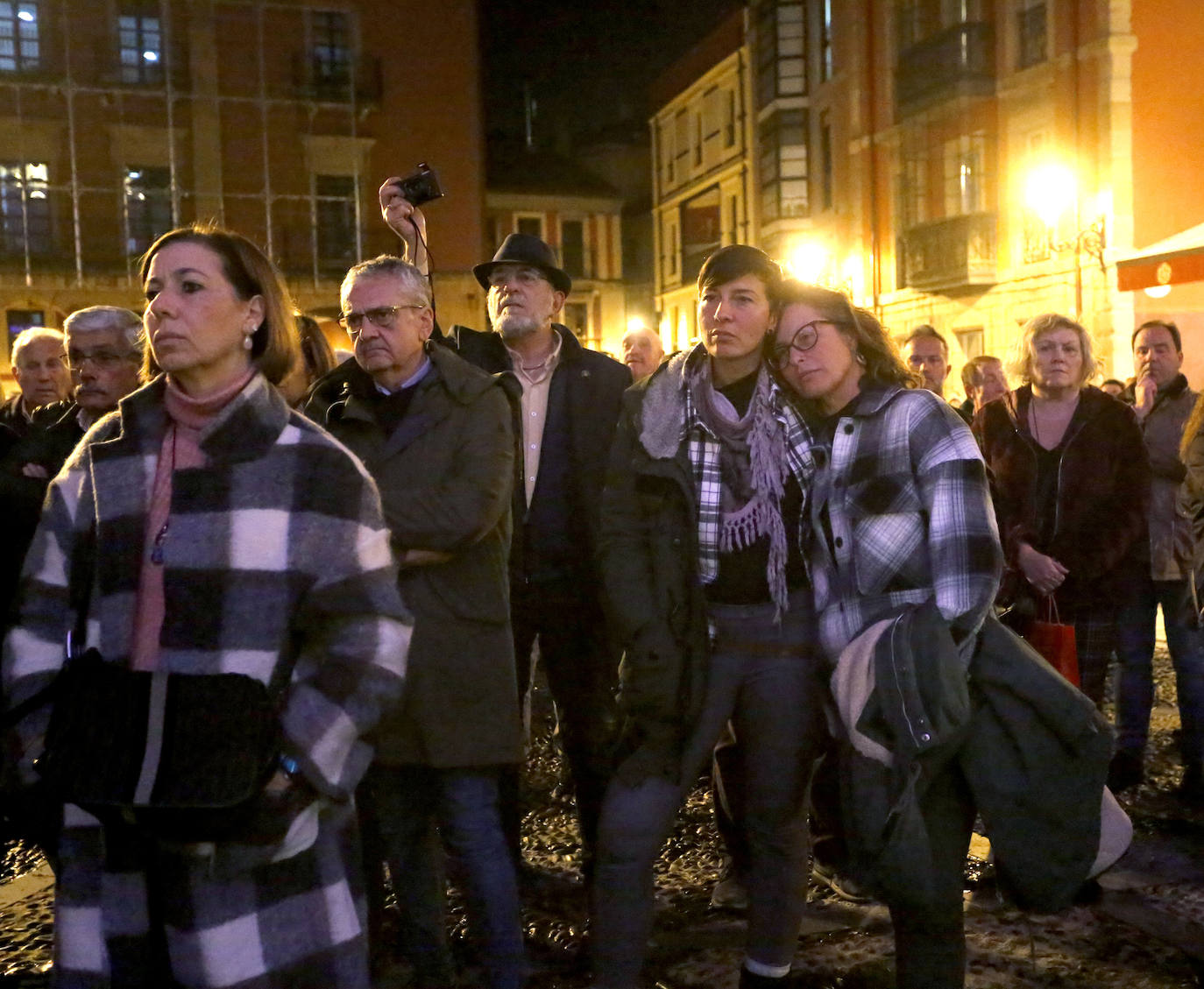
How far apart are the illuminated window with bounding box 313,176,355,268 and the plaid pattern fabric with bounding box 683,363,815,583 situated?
24.0 m

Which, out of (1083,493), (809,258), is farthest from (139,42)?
(1083,493)

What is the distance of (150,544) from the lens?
2025mm

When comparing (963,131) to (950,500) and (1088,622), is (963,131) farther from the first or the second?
(950,500)

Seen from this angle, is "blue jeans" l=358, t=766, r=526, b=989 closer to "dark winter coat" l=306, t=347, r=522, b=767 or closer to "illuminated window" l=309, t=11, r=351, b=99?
"dark winter coat" l=306, t=347, r=522, b=767

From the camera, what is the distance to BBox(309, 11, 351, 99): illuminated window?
26.0 metres

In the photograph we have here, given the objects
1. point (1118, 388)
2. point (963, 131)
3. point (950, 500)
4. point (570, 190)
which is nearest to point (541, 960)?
point (950, 500)

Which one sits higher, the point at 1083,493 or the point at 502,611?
the point at 1083,493

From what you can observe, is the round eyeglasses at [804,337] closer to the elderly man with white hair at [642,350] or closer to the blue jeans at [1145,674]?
the blue jeans at [1145,674]

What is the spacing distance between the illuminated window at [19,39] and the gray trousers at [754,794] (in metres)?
26.3

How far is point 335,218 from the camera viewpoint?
1029 inches

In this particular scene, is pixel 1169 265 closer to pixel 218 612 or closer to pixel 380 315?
pixel 380 315

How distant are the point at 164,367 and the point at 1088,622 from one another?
3.80m

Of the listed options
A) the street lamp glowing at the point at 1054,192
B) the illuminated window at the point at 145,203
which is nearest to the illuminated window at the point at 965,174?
the street lamp glowing at the point at 1054,192

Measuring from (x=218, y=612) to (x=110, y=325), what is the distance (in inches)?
65.5
